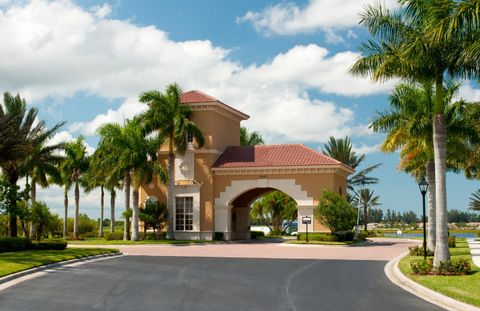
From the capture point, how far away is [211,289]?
16359 mm

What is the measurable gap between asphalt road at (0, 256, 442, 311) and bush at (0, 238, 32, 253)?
273 inches

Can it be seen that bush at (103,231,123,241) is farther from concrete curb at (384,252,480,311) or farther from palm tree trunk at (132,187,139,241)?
concrete curb at (384,252,480,311)

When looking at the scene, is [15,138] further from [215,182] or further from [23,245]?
[215,182]

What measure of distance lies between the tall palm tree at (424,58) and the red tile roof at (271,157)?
78.4ft

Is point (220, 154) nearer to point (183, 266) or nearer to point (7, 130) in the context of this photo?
point (7, 130)

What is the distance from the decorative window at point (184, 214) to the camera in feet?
158

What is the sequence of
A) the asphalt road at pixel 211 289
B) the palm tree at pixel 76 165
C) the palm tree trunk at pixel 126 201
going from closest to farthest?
1. the asphalt road at pixel 211 289
2. the palm tree trunk at pixel 126 201
3. the palm tree at pixel 76 165

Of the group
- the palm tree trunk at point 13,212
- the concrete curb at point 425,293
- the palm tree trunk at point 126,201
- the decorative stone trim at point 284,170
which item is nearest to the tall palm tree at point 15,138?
the palm tree trunk at point 13,212

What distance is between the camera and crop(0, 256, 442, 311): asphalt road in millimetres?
13673

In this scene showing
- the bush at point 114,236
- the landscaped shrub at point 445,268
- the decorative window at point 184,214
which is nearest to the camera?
the landscaped shrub at point 445,268

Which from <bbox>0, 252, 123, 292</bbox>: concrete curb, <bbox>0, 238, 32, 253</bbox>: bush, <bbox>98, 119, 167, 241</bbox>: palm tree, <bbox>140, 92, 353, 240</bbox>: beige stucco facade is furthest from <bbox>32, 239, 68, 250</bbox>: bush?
<bbox>140, 92, 353, 240</bbox>: beige stucco facade

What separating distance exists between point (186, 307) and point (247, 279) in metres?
5.80

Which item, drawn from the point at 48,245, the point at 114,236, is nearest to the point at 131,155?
the point at 114,236

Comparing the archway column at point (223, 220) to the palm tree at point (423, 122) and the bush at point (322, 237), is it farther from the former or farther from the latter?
the palm tree at point (423, 122)
